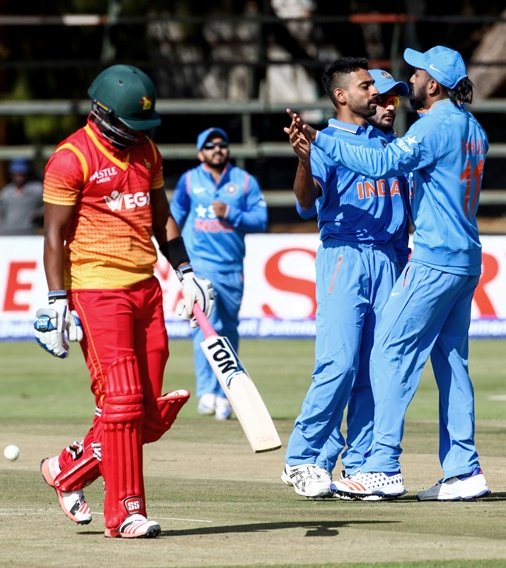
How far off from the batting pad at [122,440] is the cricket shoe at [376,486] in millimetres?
1733

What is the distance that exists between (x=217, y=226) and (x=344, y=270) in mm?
5089

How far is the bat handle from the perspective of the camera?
7.54m

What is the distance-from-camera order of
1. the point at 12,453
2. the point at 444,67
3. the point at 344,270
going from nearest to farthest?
1. the point at 444,67
2. the point at 344,270
3. the point at 12,453

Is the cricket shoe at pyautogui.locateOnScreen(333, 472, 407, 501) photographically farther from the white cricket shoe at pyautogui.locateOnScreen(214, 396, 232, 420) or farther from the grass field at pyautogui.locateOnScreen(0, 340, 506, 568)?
the white cricket shoe at pyautogui.locateOnScreen(214, 396, 232, 420)

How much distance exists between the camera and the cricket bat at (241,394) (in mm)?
7340

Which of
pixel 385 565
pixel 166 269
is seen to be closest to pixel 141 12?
pixel 166 269

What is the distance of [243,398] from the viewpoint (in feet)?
24.3

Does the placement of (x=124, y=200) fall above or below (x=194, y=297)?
above

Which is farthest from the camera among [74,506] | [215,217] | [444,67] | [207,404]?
[215,217]

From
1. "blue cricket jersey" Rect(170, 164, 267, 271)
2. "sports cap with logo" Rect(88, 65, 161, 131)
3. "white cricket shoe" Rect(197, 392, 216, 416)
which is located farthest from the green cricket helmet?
"blue cricket jersey" Rect(170, 164, 267, 271)

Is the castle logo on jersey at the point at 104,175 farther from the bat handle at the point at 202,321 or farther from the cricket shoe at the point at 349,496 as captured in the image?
the cricket shoe at the point at 349,496

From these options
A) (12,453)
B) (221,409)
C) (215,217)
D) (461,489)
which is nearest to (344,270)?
(461,489)

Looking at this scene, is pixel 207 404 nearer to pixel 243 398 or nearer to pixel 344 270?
pixel 344 270

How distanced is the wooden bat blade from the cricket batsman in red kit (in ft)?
0.69
